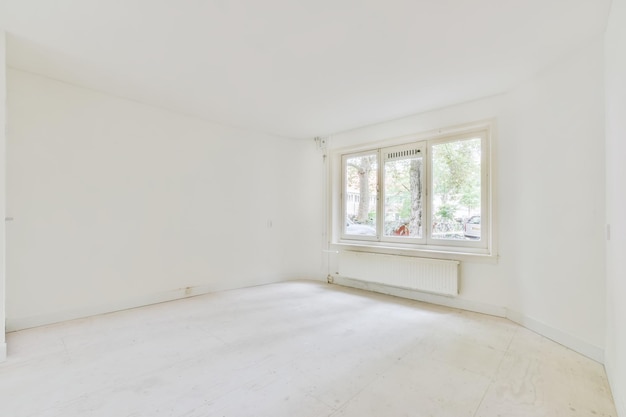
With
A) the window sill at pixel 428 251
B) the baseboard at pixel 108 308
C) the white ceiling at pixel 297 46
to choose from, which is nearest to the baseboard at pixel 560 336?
the window sill at pixel 428 251

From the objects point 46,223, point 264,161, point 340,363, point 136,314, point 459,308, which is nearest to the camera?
point 340,363

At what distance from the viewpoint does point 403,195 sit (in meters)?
4.66

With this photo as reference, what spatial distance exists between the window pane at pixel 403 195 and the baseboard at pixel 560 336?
1.56 m

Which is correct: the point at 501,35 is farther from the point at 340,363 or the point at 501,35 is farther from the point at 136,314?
the point at 136,314

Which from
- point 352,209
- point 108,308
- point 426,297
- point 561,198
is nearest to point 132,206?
point 108,308

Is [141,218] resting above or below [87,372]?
above

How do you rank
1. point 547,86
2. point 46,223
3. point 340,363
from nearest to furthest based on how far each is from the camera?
point 340,363
point 547,86
point 46,223

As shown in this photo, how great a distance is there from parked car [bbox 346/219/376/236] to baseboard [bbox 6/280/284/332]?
7.53ft

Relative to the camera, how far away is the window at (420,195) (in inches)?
154

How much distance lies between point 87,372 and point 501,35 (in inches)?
167

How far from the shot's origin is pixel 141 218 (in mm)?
3990

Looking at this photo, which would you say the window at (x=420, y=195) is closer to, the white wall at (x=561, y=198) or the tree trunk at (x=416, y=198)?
the tree trunk at (x=416, y=198)

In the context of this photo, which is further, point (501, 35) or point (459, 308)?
point (459, 308)

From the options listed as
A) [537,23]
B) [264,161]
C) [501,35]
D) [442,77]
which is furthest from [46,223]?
[537,23]
